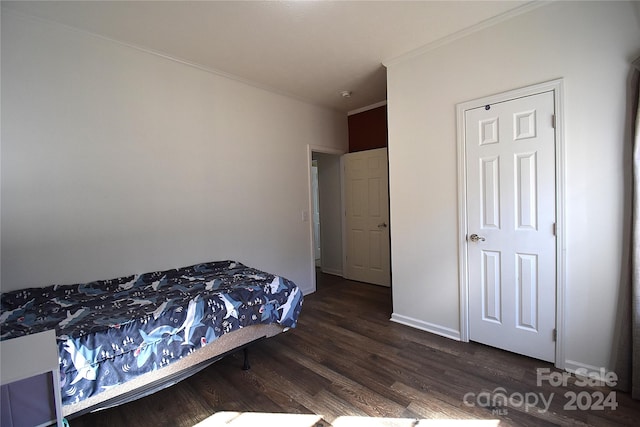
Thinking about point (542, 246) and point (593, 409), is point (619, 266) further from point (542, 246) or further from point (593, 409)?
point (593, 409)

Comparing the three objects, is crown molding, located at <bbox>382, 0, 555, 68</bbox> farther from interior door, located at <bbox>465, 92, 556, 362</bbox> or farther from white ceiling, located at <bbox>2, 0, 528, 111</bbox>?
interior door, located at <bbox>465, 92, 556, 362</bbox>

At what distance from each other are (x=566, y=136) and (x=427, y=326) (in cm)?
200

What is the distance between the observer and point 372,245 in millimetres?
4438

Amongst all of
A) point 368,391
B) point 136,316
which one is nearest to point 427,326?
point 368,391

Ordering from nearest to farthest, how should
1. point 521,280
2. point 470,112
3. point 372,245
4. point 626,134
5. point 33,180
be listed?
point 626,134 < point 33,180 < point 521,280 < point 470,112 < point 372,245

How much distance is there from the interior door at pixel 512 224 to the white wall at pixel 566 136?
125mm

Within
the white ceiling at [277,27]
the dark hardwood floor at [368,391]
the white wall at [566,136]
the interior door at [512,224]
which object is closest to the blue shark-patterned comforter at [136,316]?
the dark hardwood floor at [368,391]

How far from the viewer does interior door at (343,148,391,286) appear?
14.0ft

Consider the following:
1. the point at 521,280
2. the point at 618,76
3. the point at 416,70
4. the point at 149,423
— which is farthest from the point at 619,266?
the point at 149,423

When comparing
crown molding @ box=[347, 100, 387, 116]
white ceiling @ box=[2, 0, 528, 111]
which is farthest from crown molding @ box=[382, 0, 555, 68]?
crown molding @ box=[347, 100, 387, 116]

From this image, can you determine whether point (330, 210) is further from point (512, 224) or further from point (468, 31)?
point (468, 31)

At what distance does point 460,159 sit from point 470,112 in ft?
1.34

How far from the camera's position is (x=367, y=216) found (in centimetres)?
447

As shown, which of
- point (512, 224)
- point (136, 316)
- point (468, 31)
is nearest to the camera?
point (136, 316)
